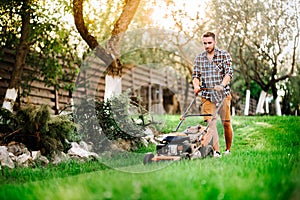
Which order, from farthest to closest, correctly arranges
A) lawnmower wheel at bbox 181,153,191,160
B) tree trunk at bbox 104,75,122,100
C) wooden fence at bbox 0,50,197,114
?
wooden fence at bbox 0,50,197,114, tree trunk at bbox 104,75,122,100, lawnmower wheel at bbox 181,153,191,160

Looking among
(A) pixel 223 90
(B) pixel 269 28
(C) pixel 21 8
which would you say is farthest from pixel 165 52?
(A) pixel 223 90

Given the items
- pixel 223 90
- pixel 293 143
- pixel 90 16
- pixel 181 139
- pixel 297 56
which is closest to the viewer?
pixel 181 139

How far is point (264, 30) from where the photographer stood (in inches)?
494

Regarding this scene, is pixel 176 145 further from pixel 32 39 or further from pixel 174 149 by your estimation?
Result: pixel 32 39

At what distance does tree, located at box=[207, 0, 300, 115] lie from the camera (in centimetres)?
1177

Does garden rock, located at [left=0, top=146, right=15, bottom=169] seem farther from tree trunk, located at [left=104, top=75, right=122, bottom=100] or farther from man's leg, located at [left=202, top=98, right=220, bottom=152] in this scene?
tree trunk, located at [left=104, top=75, right=122, bottom=100]

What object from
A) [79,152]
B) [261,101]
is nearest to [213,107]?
[79,152]

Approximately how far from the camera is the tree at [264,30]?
464 inches

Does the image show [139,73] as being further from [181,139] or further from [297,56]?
[181,139]

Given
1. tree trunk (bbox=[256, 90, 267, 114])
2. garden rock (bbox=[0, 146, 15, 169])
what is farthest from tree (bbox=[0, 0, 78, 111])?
tree trunk (bbox=[256, 90, 267, 114])

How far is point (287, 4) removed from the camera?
460 inches

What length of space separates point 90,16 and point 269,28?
5.70 meters

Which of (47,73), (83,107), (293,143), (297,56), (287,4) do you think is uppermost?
(287,4)

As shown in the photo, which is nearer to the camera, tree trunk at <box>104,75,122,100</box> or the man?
the man
